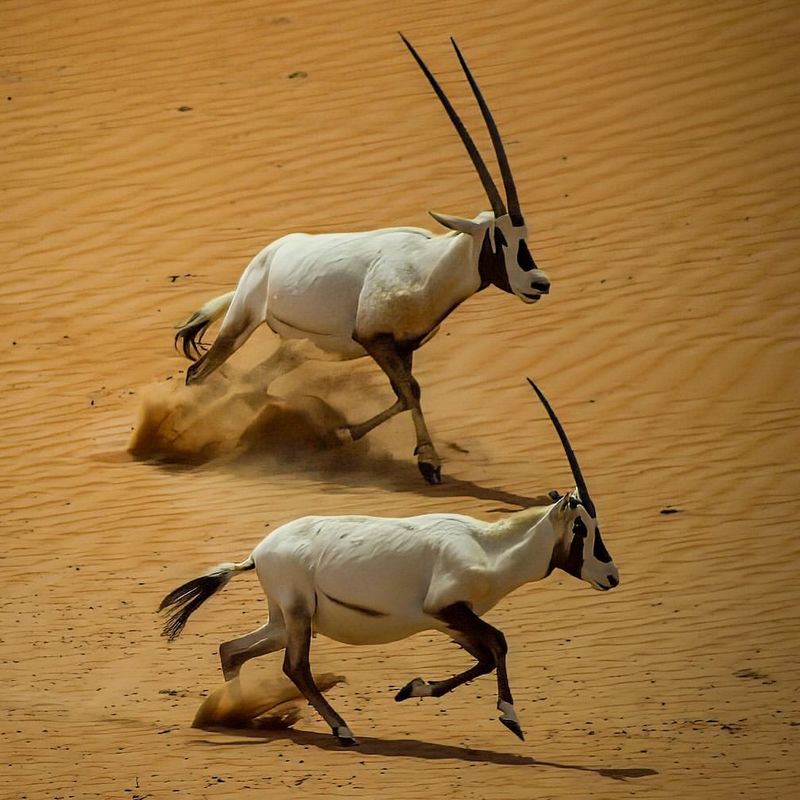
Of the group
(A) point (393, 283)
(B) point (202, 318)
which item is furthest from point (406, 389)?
(B) point (202, 318)

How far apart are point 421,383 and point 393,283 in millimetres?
2073

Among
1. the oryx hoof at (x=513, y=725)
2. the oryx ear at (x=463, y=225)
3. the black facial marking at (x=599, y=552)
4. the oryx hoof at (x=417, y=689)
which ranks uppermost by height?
the oryx ear at (x=463, y=225)

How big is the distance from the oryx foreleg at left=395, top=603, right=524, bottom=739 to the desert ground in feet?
0.93

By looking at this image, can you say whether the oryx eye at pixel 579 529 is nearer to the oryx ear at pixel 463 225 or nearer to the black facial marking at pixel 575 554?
the black facial marking at pixel 575 554

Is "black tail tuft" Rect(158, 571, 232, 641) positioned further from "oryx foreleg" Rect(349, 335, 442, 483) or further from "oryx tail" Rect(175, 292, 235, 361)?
"oryx tail" Rect(175, 292, 235, 361)

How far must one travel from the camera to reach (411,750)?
8.98 m

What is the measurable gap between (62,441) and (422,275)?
9.80 ft

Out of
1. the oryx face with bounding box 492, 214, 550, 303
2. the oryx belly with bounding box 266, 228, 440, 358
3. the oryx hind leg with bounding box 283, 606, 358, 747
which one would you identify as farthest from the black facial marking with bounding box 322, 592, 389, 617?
the oryx belly with bounding box 266, 228, 440, 358

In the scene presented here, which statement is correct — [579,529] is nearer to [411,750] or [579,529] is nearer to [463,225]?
[411,750]

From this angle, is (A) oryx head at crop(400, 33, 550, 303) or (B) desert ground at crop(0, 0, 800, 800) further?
(A) oryx head at crop(400, 33, 550, 303)

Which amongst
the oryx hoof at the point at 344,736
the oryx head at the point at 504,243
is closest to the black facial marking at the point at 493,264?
the oryx head at the point at 504,243

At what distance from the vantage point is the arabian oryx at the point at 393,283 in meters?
13.0

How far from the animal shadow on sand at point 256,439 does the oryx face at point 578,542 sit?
4.16m

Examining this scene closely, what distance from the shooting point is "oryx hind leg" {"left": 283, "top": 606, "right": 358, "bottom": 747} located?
354 inches
